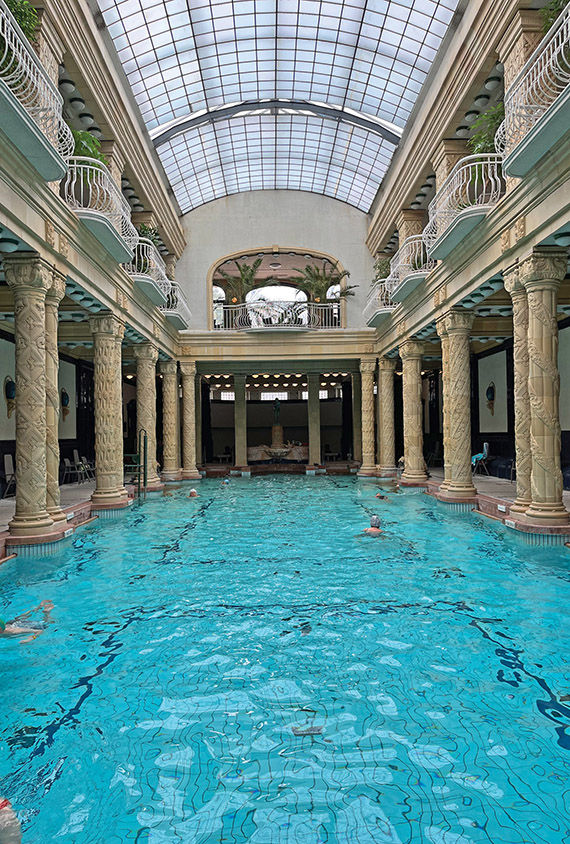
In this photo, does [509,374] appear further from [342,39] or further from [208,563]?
[208,563]

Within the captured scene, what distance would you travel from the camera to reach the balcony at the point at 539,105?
7.18 metres

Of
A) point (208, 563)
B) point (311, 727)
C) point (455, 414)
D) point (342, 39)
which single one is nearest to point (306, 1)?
point (342, 39)

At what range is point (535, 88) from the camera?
328 inches

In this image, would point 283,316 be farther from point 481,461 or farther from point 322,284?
point 481,461

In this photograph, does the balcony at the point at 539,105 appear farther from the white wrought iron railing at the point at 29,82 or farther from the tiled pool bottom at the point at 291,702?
the white wrought iron railing at the point at 29,82

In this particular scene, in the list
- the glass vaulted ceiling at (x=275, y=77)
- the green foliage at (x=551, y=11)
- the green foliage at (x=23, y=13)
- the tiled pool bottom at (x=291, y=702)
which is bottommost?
the tiled pool bottom at (x=291, y=702)

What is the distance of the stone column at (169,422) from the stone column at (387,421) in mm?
7743

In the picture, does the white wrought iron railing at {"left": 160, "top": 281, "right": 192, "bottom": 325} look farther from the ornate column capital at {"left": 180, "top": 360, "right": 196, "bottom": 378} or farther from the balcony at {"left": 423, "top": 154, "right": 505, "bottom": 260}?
the balcony at {"left": 423, "top": 154, "right": 505, "bottom": 260}

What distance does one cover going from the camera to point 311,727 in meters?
3.78

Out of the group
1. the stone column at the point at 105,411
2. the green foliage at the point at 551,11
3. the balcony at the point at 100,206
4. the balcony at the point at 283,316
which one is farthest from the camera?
the balcony at the point at 283,316

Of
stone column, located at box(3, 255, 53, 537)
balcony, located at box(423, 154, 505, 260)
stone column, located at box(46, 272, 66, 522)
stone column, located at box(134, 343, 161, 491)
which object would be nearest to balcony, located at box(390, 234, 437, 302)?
balcony, located at box(423, 154, 505, 260)

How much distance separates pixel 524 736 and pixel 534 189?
7729 millimetres

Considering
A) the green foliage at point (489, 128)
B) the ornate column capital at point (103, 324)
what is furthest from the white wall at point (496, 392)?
the ornate column capital at point (103, 324)

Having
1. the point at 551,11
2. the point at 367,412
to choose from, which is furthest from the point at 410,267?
the point at 367,412
